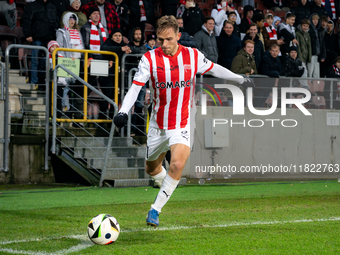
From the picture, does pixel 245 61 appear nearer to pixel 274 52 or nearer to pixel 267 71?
pixel 267 71

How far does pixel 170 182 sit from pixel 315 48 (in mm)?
11913

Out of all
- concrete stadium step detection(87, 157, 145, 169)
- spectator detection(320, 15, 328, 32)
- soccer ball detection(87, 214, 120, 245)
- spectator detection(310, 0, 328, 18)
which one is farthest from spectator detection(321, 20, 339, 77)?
soccer ball detection(87, 214, 120, 245)

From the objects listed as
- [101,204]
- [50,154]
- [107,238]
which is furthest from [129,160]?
[107,238]

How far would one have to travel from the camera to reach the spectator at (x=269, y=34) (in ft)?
49.4

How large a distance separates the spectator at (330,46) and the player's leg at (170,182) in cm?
1195

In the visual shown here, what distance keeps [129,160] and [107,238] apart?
6.75 meters

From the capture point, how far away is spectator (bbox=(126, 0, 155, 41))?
48.0 feet

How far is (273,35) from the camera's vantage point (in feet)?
51.0

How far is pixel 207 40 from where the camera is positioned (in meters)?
13.6

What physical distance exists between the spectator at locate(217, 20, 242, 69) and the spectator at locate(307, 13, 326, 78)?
3.15 metres

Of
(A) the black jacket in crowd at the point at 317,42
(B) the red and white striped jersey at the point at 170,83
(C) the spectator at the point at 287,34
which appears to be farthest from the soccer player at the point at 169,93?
(A) the black jacket in crowd at the point at 317,42

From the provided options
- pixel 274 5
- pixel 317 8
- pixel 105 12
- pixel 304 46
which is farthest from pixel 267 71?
pixel 274 5

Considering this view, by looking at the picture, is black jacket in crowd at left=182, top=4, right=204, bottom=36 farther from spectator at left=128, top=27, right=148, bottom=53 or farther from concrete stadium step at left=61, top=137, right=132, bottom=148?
concrete stadium step at left=61, top=137, right=132, bottom=148

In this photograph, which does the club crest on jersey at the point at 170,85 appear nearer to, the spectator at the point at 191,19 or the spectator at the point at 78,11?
the spectator at the point at 78,11
